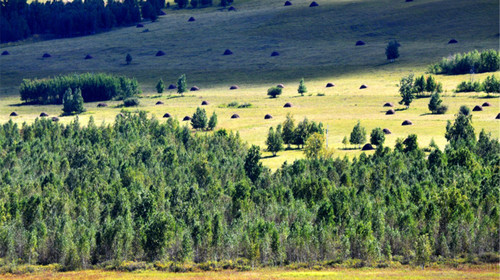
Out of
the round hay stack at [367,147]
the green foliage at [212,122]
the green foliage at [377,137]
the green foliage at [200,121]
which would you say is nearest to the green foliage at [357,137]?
the green foliage at [377,137]

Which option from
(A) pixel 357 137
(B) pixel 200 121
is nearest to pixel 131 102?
(B) pixel 200 121

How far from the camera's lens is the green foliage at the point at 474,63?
19525 centimetres

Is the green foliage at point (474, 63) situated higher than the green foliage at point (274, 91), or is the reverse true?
the green foliage at point (474, 63)

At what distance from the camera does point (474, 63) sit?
195750 millimetres

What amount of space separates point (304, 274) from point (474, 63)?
14299cm

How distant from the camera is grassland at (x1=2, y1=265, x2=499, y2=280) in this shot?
66.8 metres

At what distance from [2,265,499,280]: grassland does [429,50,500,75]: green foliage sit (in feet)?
441

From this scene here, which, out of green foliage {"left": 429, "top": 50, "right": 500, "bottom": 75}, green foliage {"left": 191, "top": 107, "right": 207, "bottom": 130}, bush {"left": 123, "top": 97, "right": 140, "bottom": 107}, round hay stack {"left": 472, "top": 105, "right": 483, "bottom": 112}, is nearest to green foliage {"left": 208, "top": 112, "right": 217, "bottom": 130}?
green foliage {"left": 191, "top": 107, "right": 207, "bottom": 130}

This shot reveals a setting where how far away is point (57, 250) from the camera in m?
73.8

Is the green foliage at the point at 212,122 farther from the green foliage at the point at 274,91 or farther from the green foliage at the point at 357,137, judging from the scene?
the green foliage at the point at 274,91

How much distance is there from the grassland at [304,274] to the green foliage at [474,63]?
441 feet

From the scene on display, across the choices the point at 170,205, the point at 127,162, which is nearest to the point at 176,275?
the point at 170,205

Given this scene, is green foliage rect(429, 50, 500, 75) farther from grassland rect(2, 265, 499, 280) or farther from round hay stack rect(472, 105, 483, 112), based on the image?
grassland rect(2, 265, 499, 280)

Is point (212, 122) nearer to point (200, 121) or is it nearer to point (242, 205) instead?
point (200, 121)
